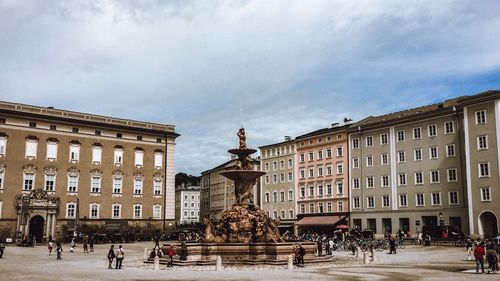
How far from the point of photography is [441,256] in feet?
126

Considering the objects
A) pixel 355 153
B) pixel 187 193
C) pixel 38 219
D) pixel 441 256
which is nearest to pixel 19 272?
pixel 441 256

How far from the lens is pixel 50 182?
Result: 63875mm

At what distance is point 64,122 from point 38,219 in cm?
1227

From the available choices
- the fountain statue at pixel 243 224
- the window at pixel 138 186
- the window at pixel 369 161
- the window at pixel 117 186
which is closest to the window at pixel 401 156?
the window at pixel 369 161

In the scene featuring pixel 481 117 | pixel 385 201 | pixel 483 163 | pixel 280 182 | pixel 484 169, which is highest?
pixel 481 117

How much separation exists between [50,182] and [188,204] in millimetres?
81074

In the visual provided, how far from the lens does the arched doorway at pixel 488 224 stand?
54625mm

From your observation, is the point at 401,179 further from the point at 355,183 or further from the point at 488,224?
the point at 488,224

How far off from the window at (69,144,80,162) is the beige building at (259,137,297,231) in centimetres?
3235

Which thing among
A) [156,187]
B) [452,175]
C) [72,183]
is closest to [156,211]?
[156,187]

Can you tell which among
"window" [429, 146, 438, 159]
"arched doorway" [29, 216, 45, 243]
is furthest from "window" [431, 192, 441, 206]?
"arched doorway" [29, 216, 45, 243]

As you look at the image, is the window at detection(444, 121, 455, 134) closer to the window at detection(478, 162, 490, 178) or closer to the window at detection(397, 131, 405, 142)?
the window at detection(397, 131, 405, 142)

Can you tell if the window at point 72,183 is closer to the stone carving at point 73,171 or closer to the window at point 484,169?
the stone carving at point 73,171

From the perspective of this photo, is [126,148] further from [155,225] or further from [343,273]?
[343,273]
